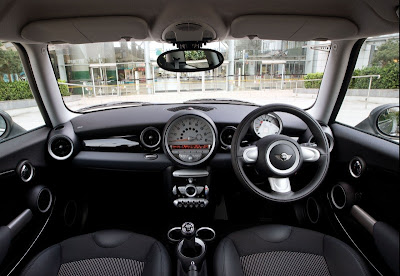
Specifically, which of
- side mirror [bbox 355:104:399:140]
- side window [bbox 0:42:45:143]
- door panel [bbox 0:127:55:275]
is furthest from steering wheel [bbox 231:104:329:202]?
side window [bbox 0:42:45:143]

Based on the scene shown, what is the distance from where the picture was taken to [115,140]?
2.81 meters

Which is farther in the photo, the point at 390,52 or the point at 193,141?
the point at 193,141

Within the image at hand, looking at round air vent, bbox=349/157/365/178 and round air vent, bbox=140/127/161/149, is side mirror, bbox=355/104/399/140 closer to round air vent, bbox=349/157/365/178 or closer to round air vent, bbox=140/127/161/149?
round air vent, bbox=349/157/365/178

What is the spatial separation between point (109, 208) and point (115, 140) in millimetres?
887

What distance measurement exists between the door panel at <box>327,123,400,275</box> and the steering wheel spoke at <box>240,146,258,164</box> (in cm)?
82

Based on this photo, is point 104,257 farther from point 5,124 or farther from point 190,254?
point 5,124

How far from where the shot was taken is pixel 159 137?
8.96ft

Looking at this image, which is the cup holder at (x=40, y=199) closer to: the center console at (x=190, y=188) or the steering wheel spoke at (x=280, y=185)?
the center console at (x=190, y=188)

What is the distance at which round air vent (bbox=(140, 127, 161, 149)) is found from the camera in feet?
8.92

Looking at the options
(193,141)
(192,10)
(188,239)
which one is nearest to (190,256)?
(188,239)

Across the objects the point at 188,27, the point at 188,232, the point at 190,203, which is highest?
the point at 188,27

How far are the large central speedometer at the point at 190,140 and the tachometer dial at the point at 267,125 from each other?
435 millimetres

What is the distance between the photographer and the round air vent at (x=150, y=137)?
2719 mm

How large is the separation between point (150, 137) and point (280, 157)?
4.96 ft
